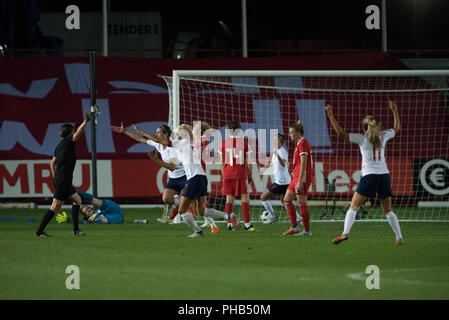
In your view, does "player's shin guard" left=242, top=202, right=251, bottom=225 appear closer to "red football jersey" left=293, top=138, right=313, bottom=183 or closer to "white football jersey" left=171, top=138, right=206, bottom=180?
"red football jersey" left=293, top=138, right=313, bottom=183

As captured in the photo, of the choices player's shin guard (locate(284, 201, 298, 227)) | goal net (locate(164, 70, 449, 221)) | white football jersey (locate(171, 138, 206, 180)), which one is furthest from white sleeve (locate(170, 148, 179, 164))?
goal net (locate(164, 70, 449, 221))

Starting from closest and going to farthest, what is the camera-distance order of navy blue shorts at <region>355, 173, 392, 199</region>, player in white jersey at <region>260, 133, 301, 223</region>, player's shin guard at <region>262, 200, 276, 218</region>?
navy blue shorts at <region>355, 173, 392, 199</region> < player in white jersey at <region>260, 133, 301, 223</region> < player's shin guard at <region>262, 200, 276, 218</region>

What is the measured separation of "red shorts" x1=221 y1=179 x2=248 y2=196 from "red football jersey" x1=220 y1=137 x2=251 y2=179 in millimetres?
79

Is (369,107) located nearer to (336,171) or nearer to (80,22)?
(336,171)

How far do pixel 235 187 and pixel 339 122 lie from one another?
9311mm

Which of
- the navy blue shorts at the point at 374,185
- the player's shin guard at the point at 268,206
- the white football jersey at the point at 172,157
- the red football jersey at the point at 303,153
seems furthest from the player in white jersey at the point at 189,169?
the player's shin guard at the point at 268,206

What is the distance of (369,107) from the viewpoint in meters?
22.4

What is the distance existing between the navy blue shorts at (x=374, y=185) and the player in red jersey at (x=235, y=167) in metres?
3.23

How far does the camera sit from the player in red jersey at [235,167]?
13641mm

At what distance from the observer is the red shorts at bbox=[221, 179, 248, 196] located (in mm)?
13797

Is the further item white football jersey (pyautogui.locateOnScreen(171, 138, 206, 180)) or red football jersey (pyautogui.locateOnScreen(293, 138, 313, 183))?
red football jersey (pyautogui.locateOnScreen(293, 138, 313, 183))

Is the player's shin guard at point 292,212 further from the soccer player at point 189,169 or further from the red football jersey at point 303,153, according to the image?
the soccer player at point 189,169

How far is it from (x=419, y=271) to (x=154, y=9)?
21.9 metres
